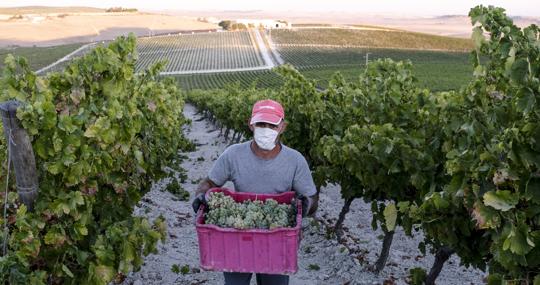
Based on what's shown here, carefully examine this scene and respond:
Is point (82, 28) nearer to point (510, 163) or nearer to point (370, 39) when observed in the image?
point (370, 39)

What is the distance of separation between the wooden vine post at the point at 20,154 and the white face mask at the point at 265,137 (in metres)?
1.61

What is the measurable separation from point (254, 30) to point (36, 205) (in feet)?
408

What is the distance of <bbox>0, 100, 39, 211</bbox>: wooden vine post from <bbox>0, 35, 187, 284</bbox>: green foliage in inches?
2.4

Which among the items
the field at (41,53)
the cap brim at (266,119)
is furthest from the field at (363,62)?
the cap brim at (266,119)

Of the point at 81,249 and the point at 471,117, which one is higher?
the point at 471,117

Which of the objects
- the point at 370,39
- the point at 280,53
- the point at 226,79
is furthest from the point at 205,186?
the point at 370,39

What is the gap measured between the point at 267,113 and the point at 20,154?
5.79 ft

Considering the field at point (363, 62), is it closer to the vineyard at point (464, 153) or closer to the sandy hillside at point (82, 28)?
the vineyard at point (464, 153)

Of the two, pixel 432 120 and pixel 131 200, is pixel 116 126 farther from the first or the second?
pixel 432 120

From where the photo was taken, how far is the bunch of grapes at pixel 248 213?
143 inches

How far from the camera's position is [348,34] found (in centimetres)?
10738

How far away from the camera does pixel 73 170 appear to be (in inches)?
149

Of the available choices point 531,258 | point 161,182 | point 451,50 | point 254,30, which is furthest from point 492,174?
point 254,30

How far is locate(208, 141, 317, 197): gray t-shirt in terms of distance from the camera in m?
4.21
